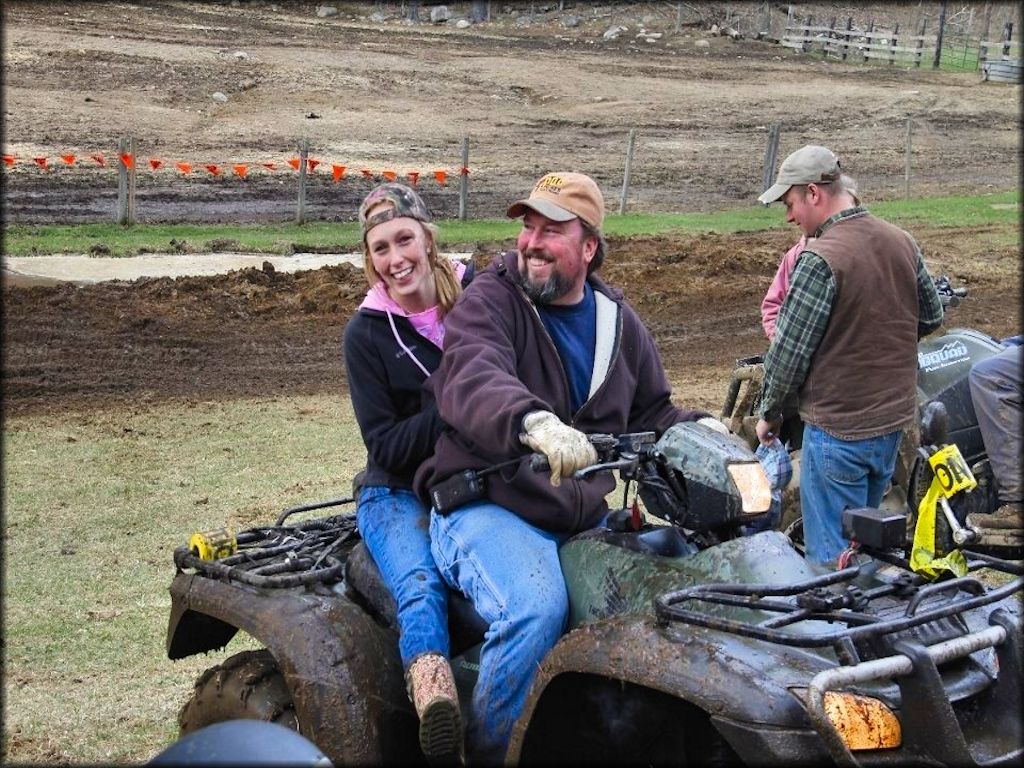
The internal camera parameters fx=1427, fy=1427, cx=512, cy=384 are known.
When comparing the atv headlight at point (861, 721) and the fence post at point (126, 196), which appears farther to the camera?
the fence post at point (126, 196)

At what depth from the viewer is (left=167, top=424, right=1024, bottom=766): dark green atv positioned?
2.97 m

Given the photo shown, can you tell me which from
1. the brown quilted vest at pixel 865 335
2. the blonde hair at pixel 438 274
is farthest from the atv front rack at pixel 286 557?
the brown quilted vest at pixel 865 335

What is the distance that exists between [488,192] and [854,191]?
16927 millimetres

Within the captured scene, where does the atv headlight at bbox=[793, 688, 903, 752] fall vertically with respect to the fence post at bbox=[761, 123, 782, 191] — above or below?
above

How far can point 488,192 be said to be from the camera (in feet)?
75.8

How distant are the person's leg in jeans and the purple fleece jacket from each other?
333 centimetres

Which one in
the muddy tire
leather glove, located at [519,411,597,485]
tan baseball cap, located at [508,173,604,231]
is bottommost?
the muddy tire

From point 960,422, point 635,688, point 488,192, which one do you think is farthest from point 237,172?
point 635,688

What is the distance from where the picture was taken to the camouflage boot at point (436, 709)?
11.9ft

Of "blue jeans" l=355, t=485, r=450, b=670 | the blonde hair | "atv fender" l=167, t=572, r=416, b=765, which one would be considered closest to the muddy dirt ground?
the blonde hair

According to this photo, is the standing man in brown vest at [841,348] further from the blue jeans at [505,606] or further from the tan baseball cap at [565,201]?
the blue jeans at [505,606]

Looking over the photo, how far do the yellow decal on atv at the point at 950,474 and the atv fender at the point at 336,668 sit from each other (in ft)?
5.09

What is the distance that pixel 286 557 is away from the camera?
4.51m

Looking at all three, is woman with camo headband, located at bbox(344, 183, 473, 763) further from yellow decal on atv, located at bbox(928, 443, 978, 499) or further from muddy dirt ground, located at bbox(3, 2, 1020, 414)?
muddy dirt ground, located at bbox(3, 2, 1020, 414)
